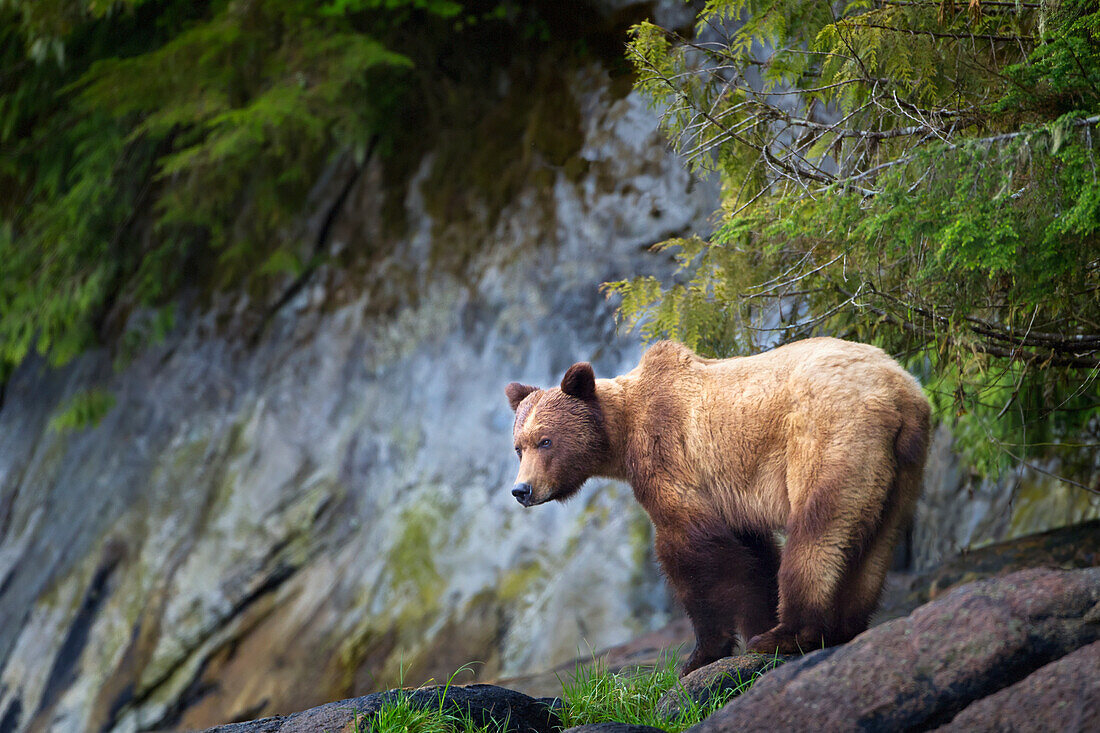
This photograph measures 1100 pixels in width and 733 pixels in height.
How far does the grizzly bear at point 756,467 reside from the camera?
3436mm

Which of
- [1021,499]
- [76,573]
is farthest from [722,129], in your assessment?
[76,573]

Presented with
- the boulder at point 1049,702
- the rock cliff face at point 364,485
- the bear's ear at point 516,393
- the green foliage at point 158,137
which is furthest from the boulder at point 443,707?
the green foliage at point 158,137

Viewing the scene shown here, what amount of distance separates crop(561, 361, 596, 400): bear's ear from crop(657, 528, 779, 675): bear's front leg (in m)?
0.69

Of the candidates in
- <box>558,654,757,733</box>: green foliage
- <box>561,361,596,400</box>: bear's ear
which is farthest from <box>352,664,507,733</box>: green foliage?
<box>561,361,596,400</box>: bear's ear

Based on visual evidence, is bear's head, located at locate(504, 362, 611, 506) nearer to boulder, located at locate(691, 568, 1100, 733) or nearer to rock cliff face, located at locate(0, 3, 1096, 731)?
boulder, located at locate(691, 568, 1100, 733)

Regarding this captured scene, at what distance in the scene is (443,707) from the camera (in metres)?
3.56

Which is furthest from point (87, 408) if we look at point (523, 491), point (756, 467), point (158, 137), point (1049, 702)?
point (1049, 702)

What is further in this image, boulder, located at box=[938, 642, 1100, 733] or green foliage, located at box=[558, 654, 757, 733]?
green foliage, located at box=[558, 654, 757, 733]

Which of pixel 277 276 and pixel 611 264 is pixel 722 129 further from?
pixel 277 276

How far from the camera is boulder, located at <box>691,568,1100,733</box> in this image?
264 cm

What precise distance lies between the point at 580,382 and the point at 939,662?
189 cm

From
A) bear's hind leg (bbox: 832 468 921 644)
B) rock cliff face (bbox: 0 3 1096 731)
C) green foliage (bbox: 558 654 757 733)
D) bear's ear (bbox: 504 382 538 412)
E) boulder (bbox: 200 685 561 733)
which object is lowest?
rock cliff face (bbox: 0 3 1096 731)

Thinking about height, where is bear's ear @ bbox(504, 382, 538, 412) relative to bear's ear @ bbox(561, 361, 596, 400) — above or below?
below

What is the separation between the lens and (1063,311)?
15.9 feet
